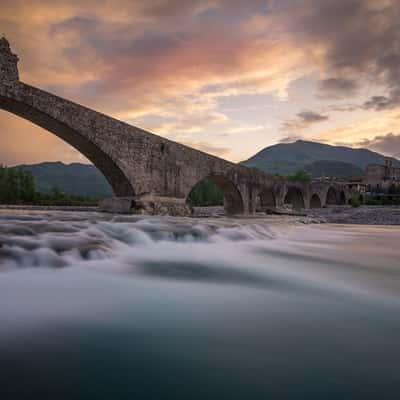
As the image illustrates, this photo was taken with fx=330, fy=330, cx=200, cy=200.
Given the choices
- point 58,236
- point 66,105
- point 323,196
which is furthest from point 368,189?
point 58,236

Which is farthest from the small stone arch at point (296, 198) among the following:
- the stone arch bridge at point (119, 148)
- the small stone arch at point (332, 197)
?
→ the stone arch bridge at point (119, 148)

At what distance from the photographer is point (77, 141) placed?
1367 centimetres

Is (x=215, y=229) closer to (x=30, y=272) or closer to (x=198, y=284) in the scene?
(x=198, y=284)

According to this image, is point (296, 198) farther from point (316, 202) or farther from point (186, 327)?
point (186, 327)

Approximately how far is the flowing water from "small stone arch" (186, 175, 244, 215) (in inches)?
774

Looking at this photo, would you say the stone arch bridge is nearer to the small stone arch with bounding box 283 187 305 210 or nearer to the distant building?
the small stone arch with bounding box 283 187 305 210

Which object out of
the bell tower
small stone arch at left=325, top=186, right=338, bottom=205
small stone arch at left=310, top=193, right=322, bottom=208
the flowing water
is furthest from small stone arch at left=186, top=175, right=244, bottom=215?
small stone arch at left=325, top=186, right=338, bottom=205

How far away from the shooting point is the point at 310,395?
58.7 inches

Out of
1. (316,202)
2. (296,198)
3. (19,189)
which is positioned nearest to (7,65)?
(19,189)

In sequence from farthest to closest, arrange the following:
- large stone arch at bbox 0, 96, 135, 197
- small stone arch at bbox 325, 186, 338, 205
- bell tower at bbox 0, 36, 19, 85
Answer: small stone arch at bbox 325, 186, 338, 205 < large stone arch at bbox 0, 96, 135, 197 < bell tower at bbox 0, 36, 19, 85

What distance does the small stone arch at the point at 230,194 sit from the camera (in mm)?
24595

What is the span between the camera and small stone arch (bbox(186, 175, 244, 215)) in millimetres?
24595

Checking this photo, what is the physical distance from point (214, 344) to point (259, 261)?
10.4 feet

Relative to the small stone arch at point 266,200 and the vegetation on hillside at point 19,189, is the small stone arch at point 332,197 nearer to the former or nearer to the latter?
the small stone arch at point 266,200
